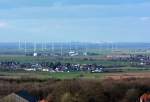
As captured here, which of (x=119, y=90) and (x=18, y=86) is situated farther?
(x=18, y=86)

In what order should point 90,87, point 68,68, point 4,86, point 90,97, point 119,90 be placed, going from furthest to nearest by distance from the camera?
point 68,68 < point 4,86 < point 119,90 < point 90,87 < point 90,97

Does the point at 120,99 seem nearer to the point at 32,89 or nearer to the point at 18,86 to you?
the point at 32,89

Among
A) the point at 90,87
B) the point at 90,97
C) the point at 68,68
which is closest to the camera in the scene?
the point at 90,97

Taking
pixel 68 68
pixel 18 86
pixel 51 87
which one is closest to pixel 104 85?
pixel 51 87

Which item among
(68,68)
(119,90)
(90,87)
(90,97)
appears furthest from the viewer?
(68,68)

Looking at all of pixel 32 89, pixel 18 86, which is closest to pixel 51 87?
pixel 32 89

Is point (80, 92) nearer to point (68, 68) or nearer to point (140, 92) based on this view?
point (140, 92)

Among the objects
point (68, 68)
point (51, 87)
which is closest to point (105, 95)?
point (51, 87)

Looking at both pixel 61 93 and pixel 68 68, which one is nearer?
pixel 61 93

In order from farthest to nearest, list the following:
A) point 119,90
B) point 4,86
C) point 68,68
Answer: point 68,68 < point 4,86 < point 119,90
